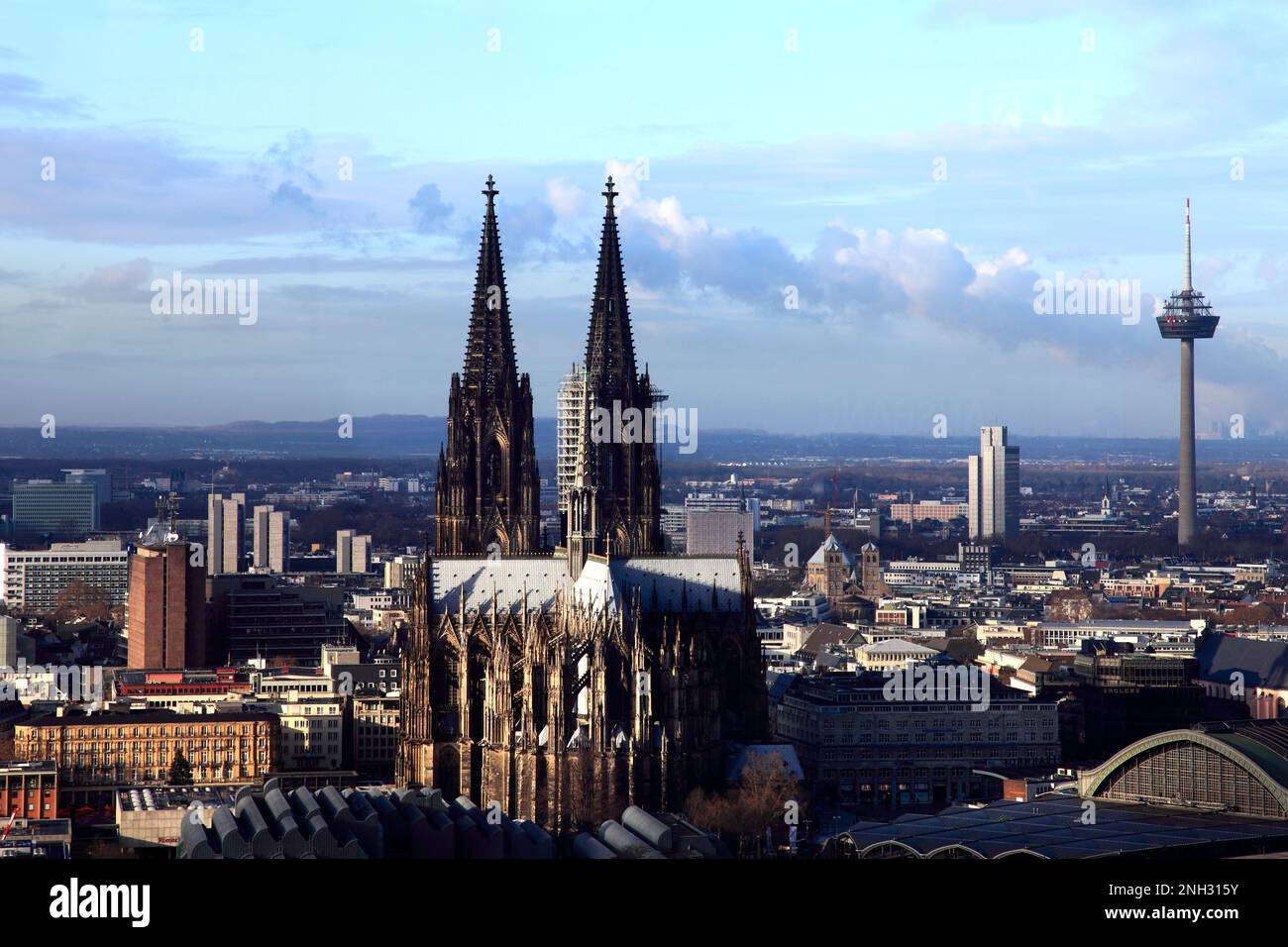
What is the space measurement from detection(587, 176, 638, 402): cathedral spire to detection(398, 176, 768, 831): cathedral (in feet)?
0.26

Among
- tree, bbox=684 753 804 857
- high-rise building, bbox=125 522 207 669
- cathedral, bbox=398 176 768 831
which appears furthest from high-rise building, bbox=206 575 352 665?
tree, bbox=684 753 804 857

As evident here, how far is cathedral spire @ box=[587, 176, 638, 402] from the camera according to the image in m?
98.8

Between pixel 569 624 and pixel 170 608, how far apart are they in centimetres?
5862

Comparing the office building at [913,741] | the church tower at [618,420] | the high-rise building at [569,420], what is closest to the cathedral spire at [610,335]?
the church tower at [618,420]

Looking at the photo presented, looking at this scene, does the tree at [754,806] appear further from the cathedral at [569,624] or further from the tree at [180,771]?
the tree at [180,771]

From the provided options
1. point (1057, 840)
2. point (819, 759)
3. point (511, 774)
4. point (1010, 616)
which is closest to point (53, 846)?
point (511, 774)

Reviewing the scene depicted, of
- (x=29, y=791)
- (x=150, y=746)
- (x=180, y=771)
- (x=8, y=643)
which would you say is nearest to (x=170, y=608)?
(x=8, y=643)

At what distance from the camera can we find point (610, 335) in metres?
99.3

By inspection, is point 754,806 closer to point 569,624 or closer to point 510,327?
point 569,624

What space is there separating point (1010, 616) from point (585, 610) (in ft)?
369

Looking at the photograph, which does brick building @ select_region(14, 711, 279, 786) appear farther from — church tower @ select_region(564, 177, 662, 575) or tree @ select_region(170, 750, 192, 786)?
church tower @ select_region(564, 177, 662, 575)
